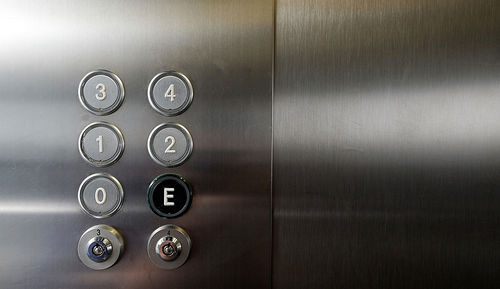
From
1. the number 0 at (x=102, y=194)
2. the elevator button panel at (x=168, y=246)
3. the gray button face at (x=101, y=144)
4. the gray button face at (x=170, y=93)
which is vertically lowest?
the elevator button panel at (x=168, y=246)

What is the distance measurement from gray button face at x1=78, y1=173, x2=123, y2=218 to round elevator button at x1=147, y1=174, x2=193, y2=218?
0.06 meters

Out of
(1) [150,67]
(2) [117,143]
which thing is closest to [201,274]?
(2) [117,143]

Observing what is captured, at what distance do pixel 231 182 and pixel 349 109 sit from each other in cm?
27

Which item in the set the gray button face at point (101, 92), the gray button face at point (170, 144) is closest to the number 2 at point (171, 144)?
the gray button face at point (170, 144)

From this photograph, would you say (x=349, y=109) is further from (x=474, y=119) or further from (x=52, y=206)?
(x=52, y=206)

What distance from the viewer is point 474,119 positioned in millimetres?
754

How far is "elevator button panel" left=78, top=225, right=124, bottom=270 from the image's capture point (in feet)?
2.20

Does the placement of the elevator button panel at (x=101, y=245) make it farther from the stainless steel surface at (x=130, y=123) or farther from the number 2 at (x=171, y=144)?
the number 2 at (x=171, y=144)

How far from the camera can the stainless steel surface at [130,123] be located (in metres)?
0.67

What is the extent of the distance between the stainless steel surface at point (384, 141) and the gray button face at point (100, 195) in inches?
11.7

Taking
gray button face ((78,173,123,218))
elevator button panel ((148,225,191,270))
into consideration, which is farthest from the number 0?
elevator button panel ((148,225,191,270))

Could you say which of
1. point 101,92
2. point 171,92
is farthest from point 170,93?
point 101,92

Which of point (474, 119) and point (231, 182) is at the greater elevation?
point (474, 119)

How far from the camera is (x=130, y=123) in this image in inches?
26.4
